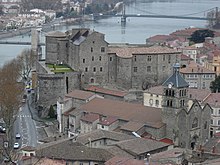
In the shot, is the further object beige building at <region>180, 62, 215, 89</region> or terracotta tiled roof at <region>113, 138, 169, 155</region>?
beige building at <region>180, 62, 215, 89</region>

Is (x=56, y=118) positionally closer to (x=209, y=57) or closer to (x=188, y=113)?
(x=188, y=113)

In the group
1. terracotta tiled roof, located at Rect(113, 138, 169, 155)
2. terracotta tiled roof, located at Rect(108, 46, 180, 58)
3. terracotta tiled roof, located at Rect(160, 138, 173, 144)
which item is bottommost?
terracotta tiled roof, located at Rect(160, 138, 173, 144)

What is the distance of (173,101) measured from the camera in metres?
18.4

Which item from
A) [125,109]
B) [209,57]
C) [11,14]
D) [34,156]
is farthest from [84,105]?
[11,14]

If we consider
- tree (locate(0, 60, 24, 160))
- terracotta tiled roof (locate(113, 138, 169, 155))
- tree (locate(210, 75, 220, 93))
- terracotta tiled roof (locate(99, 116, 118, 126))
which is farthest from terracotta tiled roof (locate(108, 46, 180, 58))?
terracotta tiled roof (locate(113, 138, 169, 155))

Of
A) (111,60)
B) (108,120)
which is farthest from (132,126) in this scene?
(111,60)

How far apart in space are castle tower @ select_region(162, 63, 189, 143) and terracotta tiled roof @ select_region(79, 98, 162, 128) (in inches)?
19.6

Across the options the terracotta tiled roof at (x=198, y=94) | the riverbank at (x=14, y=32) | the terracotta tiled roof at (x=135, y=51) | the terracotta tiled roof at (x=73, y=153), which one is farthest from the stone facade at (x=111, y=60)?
the riverbank at (x=14, y=32)

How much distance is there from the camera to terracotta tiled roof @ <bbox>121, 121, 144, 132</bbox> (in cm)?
1873

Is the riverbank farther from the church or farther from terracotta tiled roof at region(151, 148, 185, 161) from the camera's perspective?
terracotta tiled roof at region(151, 148, 185, 161)

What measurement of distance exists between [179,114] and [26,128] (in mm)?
6014

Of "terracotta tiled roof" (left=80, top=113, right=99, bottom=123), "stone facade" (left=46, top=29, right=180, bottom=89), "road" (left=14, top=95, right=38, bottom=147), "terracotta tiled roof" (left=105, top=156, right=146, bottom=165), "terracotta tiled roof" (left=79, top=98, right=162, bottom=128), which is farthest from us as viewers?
"stone facade" (left=46, top=29, right=180, bottom=89)

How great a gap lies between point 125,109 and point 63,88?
455cm

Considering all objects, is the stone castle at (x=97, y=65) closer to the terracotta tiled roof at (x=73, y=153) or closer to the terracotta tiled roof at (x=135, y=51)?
the terracotta tiled roof at (x=135, y=51)
